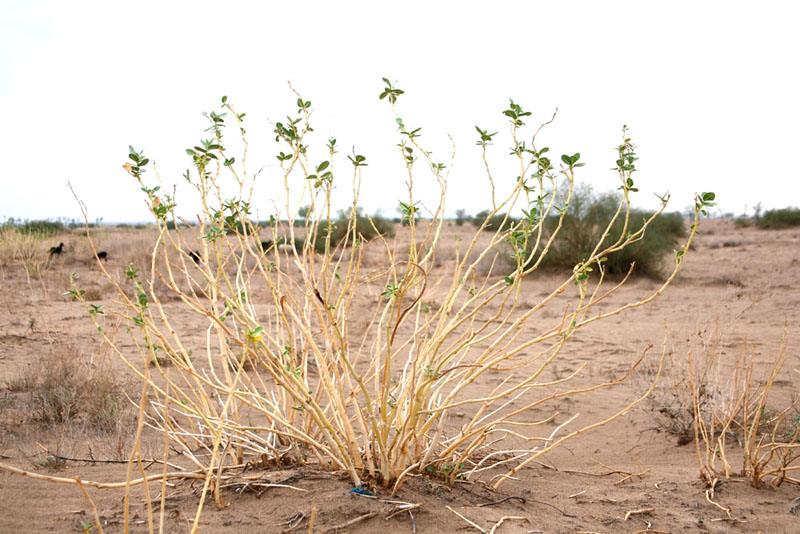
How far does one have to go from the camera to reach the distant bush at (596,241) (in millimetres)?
11781

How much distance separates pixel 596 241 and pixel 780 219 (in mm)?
19566

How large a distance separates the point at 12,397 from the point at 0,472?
1.30 meters

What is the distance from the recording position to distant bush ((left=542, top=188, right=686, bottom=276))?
464 inches

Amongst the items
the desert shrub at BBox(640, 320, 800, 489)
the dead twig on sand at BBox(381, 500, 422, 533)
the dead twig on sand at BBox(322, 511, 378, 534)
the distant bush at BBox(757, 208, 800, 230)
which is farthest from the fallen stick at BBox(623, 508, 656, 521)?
the distant bush at BBox(757, 208, 800, 230)

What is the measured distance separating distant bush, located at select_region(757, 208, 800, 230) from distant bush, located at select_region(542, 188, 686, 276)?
1681cm

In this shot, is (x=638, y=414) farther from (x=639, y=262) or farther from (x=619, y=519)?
(x=639, y=262)

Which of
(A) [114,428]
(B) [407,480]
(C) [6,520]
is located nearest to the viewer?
(C) [6,520]

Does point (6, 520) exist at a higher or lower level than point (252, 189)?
lower

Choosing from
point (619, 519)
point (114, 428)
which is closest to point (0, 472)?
point (114, 428)

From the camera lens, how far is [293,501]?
2.21 meters

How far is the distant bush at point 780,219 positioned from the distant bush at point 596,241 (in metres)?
16.8

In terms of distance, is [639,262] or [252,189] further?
[639,262]

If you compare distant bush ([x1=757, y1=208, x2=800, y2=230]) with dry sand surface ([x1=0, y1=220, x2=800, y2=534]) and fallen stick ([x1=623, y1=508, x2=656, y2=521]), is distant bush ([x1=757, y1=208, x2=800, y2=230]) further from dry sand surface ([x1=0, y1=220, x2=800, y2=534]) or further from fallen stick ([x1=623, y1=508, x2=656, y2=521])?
fallen stick ([x1=623, y1=508, x2=656, y2=521])

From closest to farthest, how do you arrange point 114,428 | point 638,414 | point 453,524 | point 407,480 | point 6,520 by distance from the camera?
point 453,524, point 6,520, point 407,480, point 114,428, point 638,414
